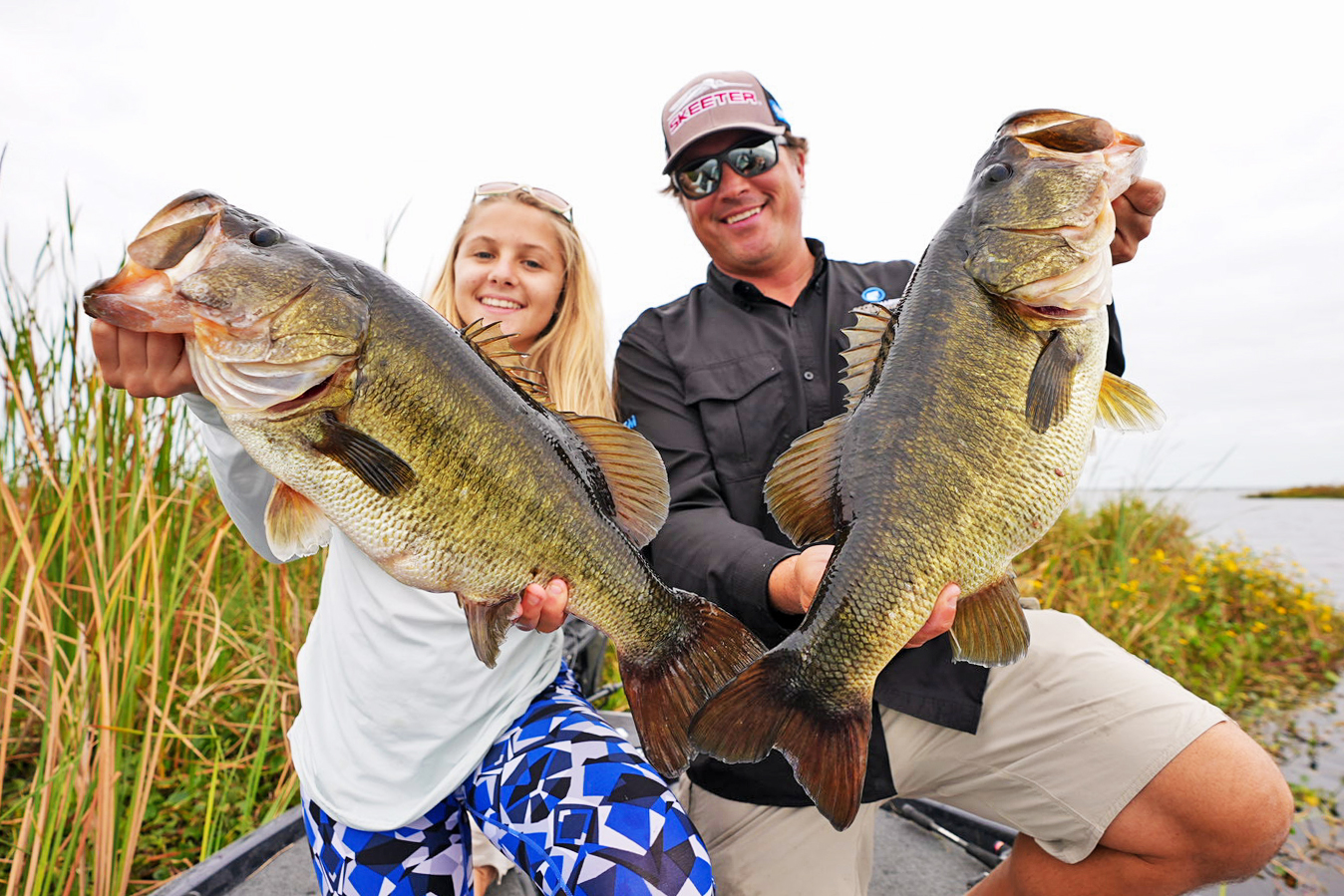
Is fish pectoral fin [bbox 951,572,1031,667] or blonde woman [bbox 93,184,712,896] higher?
fish pectoral fin [bbox 951,572,1031,667]

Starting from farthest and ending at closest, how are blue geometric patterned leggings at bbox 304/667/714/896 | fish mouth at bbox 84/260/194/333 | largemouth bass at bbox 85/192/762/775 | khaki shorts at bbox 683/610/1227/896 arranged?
khaki shorts at bbox 683/610/1227/896 < blue geometric patterned leggings at bbox 304/667/714/896 < largemouth bass at bbox 85/192/762/775 < fish mouth at bbox 84/260/194/333

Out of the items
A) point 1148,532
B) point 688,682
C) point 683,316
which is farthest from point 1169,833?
point 1148,532

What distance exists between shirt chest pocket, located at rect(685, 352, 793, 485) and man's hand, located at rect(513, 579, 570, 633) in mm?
1083

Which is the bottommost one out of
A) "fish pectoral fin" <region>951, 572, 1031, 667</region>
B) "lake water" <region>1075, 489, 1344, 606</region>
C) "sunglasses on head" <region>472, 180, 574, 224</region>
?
"lake water" <region>1075, 489, 1344, 606</region>

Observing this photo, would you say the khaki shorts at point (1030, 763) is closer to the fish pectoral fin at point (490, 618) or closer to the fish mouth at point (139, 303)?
the fish pectoral fin at point (490, 618)

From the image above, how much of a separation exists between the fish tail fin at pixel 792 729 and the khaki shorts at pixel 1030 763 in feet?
3.08

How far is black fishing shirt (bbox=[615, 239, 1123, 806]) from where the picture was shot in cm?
249

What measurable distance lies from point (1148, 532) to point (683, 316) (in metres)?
7.08

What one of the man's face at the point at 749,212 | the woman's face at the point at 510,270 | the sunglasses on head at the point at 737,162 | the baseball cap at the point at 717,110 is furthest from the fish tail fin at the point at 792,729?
the baseball cap at the point at 717,110

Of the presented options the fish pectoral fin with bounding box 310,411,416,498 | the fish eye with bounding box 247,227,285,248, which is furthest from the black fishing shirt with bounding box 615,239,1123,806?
the fish eye with bounding box 247,227,285,248

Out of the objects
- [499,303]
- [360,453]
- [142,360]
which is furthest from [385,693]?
[499,303]

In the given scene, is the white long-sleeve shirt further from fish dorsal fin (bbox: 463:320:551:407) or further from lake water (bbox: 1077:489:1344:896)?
lake water (bbox: 1077:489:1344:896)

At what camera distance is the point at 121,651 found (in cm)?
302

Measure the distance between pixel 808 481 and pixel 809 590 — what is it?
34 centimetres
